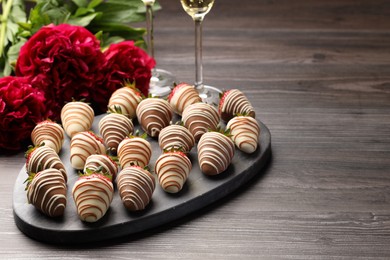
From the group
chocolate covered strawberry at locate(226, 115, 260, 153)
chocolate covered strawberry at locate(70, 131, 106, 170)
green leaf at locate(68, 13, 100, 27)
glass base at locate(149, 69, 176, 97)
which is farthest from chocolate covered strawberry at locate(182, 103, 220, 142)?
green leaf at locate(68, 13, 100, 27)

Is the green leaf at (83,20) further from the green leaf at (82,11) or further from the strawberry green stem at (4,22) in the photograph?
the strawberry green stem at (4,22)

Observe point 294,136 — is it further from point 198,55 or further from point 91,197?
point 91,197

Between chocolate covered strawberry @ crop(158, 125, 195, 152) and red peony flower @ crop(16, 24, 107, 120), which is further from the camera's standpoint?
red peony flower @ crop(16, 24, 107, 120)

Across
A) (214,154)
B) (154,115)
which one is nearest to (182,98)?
(154,115)

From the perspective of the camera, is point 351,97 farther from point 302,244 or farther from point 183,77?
point 302,244

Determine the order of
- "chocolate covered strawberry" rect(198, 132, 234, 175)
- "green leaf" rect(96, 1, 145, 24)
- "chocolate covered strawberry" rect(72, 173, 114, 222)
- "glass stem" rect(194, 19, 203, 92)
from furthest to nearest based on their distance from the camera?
"green leaf" rect(96, 1, 145, 24) → "glass stem" rect(194, 19, 203, 92) → "chocolate covered strawberry" rect(198, 132, 234, 175) → "chocolate covered strawberry" rect(72, 173, 114, 222)

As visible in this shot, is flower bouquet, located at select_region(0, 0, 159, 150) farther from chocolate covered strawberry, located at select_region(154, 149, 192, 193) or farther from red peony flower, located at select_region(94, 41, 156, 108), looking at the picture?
chocolate covered strawberry, located at select_region(154, 149, 192, 193)

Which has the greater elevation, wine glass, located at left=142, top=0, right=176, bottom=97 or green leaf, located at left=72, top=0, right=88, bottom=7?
green leaf, located at left=72, top=0, right=88, bottom=7
